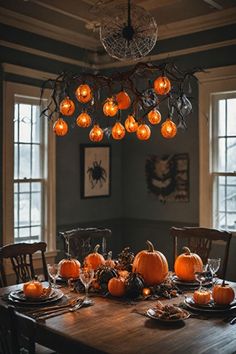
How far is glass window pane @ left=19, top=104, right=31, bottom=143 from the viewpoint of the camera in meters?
4.32

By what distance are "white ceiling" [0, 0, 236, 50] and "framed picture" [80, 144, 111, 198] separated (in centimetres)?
124

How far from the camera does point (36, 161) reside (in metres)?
4.50

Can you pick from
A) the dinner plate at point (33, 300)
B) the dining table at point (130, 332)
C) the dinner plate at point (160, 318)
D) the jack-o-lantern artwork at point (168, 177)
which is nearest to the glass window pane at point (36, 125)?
the jack-o-lantern artwork at point (168, 177)

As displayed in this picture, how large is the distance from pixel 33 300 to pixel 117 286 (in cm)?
46

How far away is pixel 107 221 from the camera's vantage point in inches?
202

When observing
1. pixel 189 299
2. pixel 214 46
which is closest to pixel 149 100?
pixel 189 299

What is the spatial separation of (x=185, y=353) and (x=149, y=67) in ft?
4.77

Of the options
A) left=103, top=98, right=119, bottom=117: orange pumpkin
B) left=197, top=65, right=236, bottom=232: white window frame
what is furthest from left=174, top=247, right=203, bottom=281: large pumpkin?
left=197, top=65, right=236, bottom=232: white window frame

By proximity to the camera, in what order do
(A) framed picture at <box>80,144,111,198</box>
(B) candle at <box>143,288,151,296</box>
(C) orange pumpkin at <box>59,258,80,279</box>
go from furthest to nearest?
(A) framed picture at <box>80,144,111,198</box>
(C) orange pumpkin at <box>59,258,80,279</box>
(B) candle at <box>143,288,151,296</box>

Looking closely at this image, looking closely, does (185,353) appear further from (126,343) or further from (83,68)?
(83,68)

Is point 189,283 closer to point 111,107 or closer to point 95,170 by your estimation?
point 111,107

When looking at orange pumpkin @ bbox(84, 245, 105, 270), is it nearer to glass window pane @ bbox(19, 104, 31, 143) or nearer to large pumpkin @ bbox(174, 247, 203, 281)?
large pumpkin @ bbox(174, 247, 203, 281)

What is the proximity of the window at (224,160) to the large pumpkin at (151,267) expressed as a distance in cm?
187

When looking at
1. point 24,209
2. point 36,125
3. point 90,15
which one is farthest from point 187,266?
point 90,15
